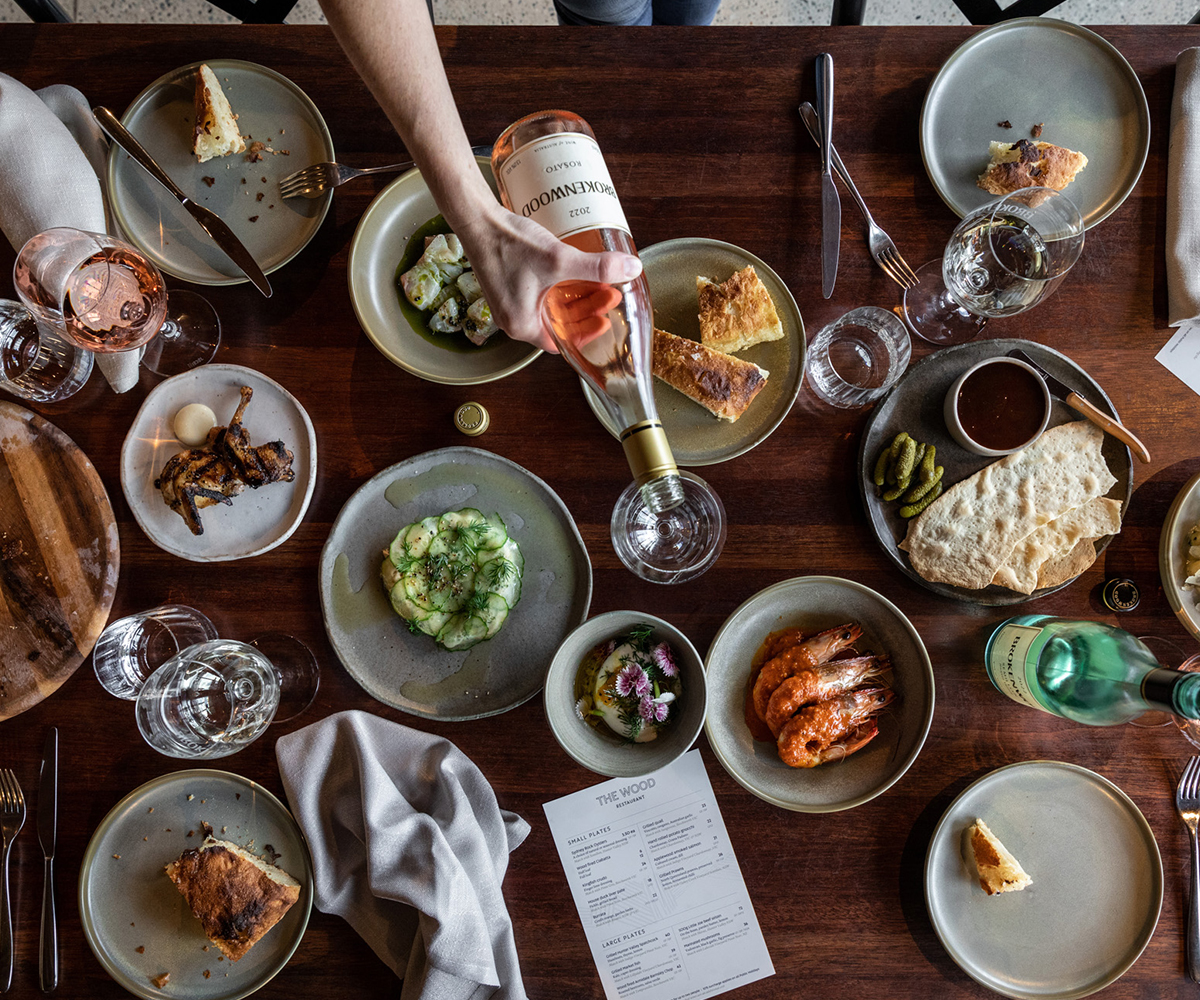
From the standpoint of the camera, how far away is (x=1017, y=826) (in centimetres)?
156

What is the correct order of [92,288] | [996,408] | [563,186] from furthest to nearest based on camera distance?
1. [996,408]
2. [92,288]
3. [563,186]

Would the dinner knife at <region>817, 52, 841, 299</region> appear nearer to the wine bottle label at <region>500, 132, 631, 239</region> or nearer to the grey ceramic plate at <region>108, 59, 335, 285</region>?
the wine bottle label at <region>500, 132, 631, 239</region>

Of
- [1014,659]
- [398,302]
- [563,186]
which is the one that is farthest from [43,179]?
[1014,659]

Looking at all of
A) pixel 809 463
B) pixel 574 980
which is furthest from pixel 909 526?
pixel 574 980

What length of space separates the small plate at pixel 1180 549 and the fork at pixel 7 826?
243cm

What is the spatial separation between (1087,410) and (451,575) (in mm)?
1346

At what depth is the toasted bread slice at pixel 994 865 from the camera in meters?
1.50

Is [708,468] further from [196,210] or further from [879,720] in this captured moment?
[196,210]

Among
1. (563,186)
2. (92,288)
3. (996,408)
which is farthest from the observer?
(996,408)

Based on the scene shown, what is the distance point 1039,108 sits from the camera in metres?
1.60

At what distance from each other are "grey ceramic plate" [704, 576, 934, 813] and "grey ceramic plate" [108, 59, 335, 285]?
1.22 m

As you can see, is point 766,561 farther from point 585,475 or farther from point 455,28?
point 455,28

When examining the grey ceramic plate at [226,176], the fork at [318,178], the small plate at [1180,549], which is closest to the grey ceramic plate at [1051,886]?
the small plate at [1180,549]

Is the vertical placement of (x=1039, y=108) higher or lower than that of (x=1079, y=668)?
higher
